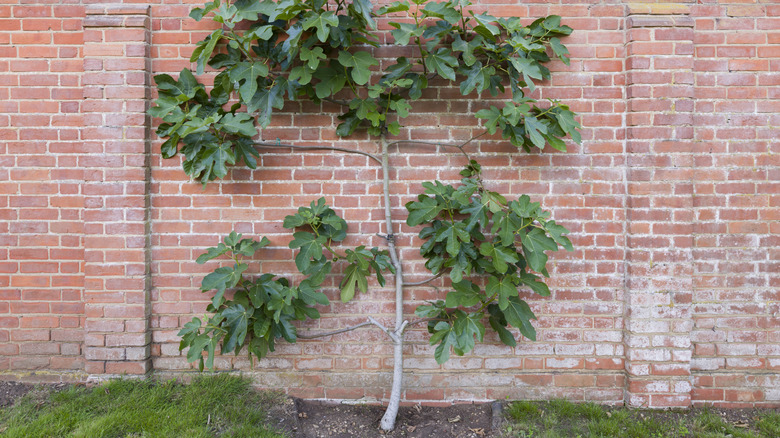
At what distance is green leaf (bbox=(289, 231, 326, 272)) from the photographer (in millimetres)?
2750

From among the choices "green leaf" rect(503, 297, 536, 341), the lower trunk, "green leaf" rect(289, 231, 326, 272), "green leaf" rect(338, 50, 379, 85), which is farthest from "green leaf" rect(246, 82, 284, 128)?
"green leaf" rect(503, 297, 536, 341)

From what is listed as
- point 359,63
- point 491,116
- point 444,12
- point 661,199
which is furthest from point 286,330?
point 661,199

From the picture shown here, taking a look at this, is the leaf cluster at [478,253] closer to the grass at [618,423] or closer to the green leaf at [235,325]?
the grass at [618,423]

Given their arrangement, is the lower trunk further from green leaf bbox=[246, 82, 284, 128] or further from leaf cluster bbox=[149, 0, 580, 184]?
green leaf bbox=[246, 82, 284, 128]

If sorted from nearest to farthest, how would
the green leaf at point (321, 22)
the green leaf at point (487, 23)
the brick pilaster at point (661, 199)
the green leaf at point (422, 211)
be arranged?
the green leaf at point (321, 22) < the green leaf at point (487, 23) < the green leaf at point (422, 211) < the brick pilaster at point (661, 199)

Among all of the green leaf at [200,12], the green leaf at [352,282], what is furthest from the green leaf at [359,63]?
the green leaf at [352,282]

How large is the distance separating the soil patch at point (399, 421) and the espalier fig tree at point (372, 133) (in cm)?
12

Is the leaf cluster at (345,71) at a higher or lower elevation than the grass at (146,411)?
higher

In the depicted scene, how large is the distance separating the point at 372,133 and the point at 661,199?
1840 millimetres

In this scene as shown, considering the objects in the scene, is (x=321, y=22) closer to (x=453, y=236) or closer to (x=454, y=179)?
(x=454, y=179)

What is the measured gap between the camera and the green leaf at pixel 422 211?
2.75m

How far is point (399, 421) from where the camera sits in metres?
2.94

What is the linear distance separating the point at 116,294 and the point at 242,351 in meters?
0.86

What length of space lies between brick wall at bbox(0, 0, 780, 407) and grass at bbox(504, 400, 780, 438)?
106 mm
